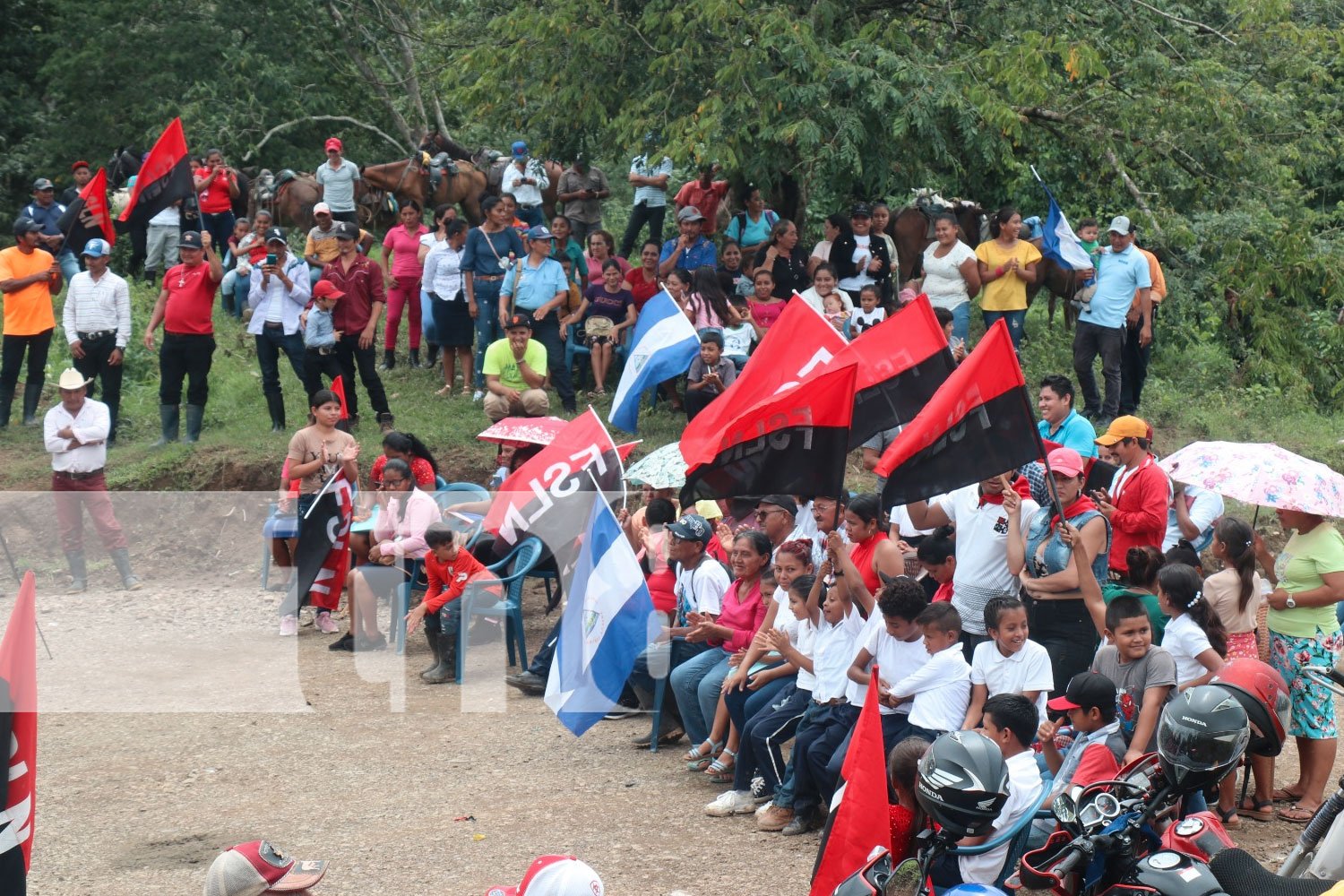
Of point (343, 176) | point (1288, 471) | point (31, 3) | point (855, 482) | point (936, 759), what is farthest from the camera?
point (31, 3)

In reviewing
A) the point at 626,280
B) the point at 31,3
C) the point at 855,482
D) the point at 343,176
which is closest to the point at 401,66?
the point at 31,3

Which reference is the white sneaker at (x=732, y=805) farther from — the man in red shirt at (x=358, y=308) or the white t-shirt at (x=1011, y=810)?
the man in red shirt at (x=358, y=308)

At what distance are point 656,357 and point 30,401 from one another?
27.4 ft

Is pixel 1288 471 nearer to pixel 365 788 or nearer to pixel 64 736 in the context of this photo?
pixel 365 788

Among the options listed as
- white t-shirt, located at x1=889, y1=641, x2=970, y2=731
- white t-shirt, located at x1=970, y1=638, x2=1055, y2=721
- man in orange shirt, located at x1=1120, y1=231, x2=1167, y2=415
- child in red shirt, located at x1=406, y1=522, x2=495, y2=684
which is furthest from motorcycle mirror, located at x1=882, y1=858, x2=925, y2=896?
man in orange shirt, located at x1=1120, y1=231, x2=1167, y2=415

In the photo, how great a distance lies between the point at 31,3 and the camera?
2369cm

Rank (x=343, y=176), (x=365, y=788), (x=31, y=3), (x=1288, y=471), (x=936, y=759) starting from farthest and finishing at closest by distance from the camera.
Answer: (x=31, y=3) → (x=343, y=176) → (x=365, y=788) → (x=1288, y=471) → (x=936, y=759)

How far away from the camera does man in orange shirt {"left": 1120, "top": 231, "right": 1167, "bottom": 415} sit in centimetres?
1287

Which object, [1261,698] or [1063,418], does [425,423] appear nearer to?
[1063,418]

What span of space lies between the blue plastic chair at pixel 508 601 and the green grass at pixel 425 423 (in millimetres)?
2848

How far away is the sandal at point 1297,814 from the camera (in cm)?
694

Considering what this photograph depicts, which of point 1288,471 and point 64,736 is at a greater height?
point 1288,471

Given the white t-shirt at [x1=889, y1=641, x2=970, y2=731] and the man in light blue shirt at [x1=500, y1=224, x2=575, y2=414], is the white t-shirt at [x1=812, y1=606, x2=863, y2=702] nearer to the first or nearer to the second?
the white t-shirt at [x1=889, y1=641, x2=970, y2=731]

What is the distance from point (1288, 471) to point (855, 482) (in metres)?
5.62
